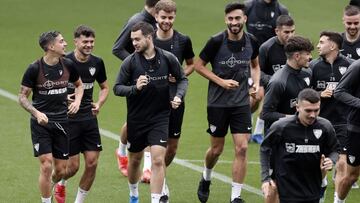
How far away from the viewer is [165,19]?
1528 cm

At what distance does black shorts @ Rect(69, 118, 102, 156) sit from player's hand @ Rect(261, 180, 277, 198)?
3.11m

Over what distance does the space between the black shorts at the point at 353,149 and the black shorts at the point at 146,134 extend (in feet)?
7.71

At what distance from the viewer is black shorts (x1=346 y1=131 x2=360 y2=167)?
557 inches

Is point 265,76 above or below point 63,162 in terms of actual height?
above

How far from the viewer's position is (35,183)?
54.2 feet

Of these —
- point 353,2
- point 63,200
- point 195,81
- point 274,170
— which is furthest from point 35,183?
point 195,81

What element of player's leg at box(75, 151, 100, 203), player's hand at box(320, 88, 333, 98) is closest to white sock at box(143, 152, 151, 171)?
player's leg at box(75, 151, 100, 203)

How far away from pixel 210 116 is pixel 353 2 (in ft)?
14.7

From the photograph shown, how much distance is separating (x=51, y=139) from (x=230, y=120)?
8.67 ft

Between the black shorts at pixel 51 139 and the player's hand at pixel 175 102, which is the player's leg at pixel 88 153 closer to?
the black shorts at pixel 51 139

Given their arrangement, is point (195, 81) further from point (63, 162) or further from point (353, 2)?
point (63, 162)

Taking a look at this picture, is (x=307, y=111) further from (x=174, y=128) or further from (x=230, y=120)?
(x=174, y=128)

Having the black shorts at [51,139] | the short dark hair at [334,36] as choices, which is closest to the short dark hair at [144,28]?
the black shorts at [51,139]

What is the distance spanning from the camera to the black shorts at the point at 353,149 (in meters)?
14.1
